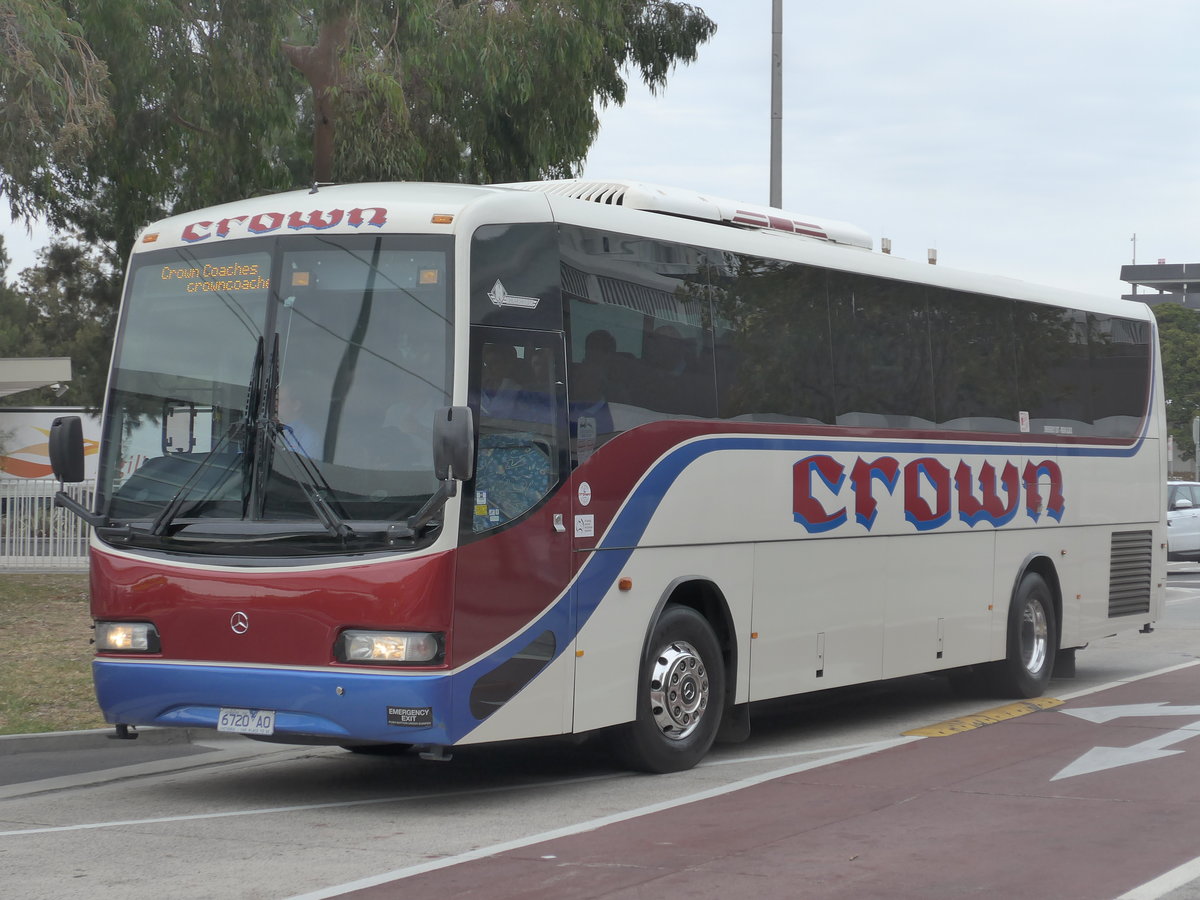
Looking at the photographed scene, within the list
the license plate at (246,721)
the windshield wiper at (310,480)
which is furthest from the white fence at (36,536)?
the windshield wiper at (310,480)

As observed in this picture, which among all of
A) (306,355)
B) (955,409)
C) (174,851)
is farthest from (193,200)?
(174,851)

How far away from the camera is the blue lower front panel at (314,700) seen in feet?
28.1

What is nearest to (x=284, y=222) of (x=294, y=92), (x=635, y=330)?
(x=635, y=330)

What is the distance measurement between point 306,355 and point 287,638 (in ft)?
5.01

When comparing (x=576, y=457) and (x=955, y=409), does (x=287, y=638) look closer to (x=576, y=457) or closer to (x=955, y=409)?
(x=576, y=457)

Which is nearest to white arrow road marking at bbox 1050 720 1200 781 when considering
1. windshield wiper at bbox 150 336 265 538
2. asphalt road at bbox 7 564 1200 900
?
asphalt road at bbox 7 564 1200 900

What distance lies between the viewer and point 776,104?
20.2 m

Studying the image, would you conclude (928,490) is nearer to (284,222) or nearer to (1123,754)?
(1123,754)

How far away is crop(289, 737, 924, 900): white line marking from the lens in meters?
7.12

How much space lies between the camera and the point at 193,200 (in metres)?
21.9

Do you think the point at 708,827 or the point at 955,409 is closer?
the point at 708,827

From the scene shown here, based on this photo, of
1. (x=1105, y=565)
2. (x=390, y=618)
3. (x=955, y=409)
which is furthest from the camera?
(x=1105, y=565)

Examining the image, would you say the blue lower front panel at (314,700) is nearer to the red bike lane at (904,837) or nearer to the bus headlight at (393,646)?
the bus headlight at (393,646)

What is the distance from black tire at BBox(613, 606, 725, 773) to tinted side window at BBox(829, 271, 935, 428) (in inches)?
93.4
